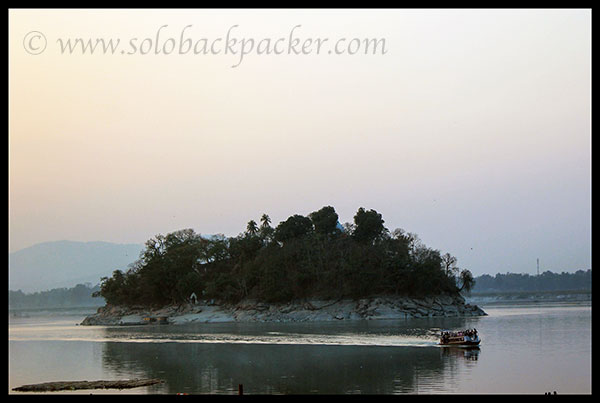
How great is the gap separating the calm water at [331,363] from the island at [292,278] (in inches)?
1245

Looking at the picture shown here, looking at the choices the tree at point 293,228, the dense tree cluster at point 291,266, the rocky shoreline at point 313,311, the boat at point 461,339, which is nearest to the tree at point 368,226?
the dense tree cluster at point 291,266

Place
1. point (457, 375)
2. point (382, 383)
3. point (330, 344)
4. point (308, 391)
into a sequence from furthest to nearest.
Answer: point (330, 344) < point (457, 375) < point (382, 383) < point (308, 391)

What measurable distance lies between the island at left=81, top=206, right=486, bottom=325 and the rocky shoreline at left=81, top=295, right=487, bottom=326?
0.14 metres

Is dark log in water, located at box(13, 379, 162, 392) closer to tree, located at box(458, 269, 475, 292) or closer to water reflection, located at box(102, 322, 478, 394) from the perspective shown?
water reflection, located at box(102, 322, 478, 394)

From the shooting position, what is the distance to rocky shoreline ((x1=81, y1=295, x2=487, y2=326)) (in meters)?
84.2

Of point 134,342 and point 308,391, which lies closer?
point 308,391

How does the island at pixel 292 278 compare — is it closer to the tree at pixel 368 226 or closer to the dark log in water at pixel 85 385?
the tree at pixel 368 226

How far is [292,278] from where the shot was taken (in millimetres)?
90375

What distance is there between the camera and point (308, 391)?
25625 mm

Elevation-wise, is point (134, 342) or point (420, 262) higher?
point (420, 262)
